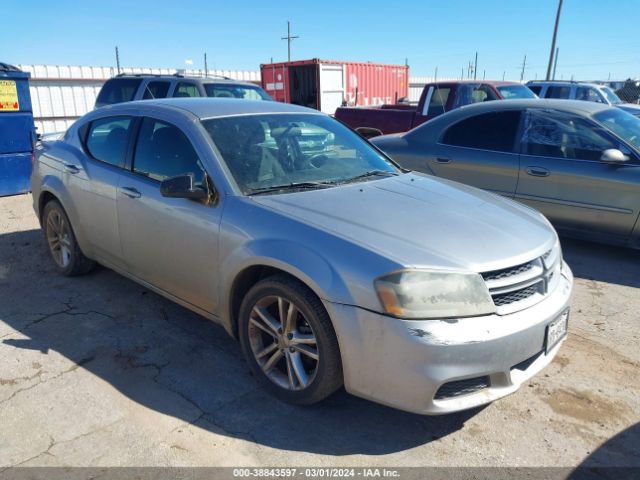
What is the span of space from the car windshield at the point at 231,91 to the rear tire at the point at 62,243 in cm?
451

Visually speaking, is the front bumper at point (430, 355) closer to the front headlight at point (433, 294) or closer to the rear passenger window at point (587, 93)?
the front headlight at point (433, 294)

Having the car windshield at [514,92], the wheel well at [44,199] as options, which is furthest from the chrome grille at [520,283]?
the car windshield at [514,92]

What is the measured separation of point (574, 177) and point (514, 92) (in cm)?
578

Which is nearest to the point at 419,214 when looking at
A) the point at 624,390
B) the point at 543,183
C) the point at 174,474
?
the point at 624,390

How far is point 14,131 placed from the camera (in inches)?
313

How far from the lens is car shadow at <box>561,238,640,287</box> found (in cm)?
491

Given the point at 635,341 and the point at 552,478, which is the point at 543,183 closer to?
the point at 635,341

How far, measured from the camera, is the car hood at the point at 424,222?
2.56 metres

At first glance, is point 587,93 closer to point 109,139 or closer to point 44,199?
point 109,139

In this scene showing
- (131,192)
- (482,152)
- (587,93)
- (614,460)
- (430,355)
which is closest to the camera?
(430,355)

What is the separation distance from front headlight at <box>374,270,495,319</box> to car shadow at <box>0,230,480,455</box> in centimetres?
74

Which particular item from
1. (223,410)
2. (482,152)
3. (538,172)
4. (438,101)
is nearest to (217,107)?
(223,410)

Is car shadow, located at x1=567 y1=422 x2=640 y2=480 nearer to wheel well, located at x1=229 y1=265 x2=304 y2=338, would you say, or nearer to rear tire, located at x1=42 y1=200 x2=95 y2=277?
wheel well, located at x1=229 y1=265 x2=304 y2=338

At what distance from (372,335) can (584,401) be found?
58.0 inches
